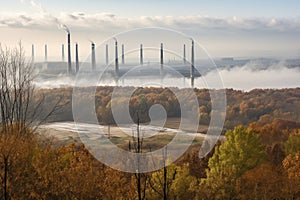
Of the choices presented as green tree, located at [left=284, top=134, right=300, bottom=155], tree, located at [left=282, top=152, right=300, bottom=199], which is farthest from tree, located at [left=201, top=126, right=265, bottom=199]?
green tree, located at [left=284, top=134, right=300, bottom=155]

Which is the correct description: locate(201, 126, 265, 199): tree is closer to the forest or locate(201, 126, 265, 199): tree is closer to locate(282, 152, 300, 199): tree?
the forest

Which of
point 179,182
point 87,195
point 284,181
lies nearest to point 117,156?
point 87,195

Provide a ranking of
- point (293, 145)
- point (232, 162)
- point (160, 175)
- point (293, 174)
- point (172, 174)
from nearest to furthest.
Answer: point (160, 175)
point (172, 174)
point (293, 174)
point (232, 162)
point (293, 145)

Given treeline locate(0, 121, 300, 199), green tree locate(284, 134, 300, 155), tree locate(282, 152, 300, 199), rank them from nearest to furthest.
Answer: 1. treeline locate(0, 121, 300, 199)
2. tree locate(282, 152, 300, 199)
3. green tree locate(284, 134, 300, 155)

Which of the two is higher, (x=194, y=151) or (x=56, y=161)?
(x=56, y=161)

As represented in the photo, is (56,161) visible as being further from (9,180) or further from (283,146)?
(283,146)

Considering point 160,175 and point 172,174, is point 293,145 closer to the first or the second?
point 172,174

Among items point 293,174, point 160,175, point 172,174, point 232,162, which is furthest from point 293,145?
point 160,175
